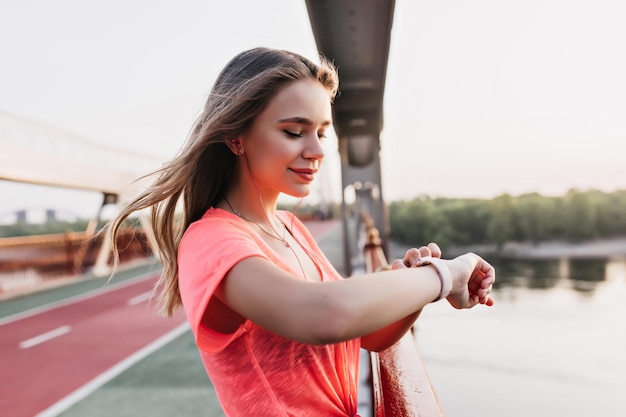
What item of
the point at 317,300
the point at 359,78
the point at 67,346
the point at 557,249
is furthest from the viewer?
the point at 557,249

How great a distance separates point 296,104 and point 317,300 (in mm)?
359

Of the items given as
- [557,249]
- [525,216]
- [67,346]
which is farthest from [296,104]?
[557,249]

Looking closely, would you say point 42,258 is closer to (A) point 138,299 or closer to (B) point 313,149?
(A) point 138,299

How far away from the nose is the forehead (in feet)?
0.10

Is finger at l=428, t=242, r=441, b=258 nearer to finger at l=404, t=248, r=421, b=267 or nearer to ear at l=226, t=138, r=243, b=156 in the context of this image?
finger at l=404, t=248, r=421, b=267

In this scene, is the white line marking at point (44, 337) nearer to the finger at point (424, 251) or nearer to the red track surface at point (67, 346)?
the red track surface at point (67, 346)

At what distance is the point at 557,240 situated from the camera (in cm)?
4978

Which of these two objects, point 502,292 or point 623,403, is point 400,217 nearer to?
point 623,403

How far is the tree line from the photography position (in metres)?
35.2

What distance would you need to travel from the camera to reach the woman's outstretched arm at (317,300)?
0.65 meters

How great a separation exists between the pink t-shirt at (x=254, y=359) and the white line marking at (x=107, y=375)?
438cm

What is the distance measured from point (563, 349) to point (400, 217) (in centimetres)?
1297

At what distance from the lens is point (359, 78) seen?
4.45 meters

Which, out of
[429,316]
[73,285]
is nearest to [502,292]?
[429,316]
